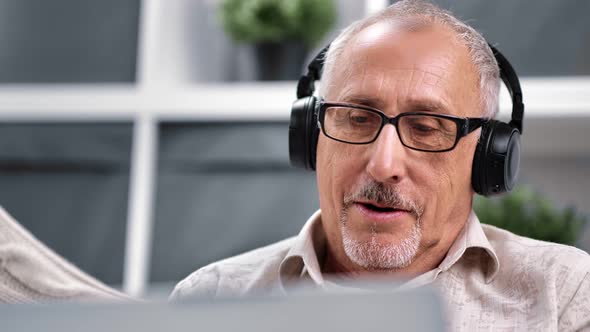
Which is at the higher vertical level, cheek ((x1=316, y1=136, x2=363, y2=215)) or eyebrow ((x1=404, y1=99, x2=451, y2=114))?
eyebrow ((x1=404, y1=99, x2=451, y2=114))

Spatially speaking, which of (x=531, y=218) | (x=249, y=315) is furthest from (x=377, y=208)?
(x=531, y=218)

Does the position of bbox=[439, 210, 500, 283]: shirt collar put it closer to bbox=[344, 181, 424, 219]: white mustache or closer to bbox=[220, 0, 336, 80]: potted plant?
bbox=[344, 181, 424, 219]: white mustache

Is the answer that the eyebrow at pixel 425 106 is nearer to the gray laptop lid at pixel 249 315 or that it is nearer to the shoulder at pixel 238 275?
the shoulder at pixel 238 275

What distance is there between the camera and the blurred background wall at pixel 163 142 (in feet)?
6.96

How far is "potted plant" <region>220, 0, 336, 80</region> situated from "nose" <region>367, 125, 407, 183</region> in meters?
1.29

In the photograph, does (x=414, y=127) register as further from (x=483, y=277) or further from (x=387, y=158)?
(x=483, y=277)

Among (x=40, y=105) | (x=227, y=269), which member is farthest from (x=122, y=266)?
(x=227, y=269)

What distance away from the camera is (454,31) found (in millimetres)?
1047

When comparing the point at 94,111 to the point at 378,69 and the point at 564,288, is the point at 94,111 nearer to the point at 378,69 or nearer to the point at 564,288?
the point at 378,69

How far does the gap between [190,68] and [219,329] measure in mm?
2024

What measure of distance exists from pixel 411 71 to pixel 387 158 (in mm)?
115

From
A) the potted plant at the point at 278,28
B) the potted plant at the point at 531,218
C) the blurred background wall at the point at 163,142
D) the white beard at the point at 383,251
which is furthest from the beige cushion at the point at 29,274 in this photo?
the potted plant at the point at 278,28

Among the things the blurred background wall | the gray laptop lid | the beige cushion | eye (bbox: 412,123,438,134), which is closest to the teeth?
eye (bbox: 412,123,438,134)

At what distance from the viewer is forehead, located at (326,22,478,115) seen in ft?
3.29
